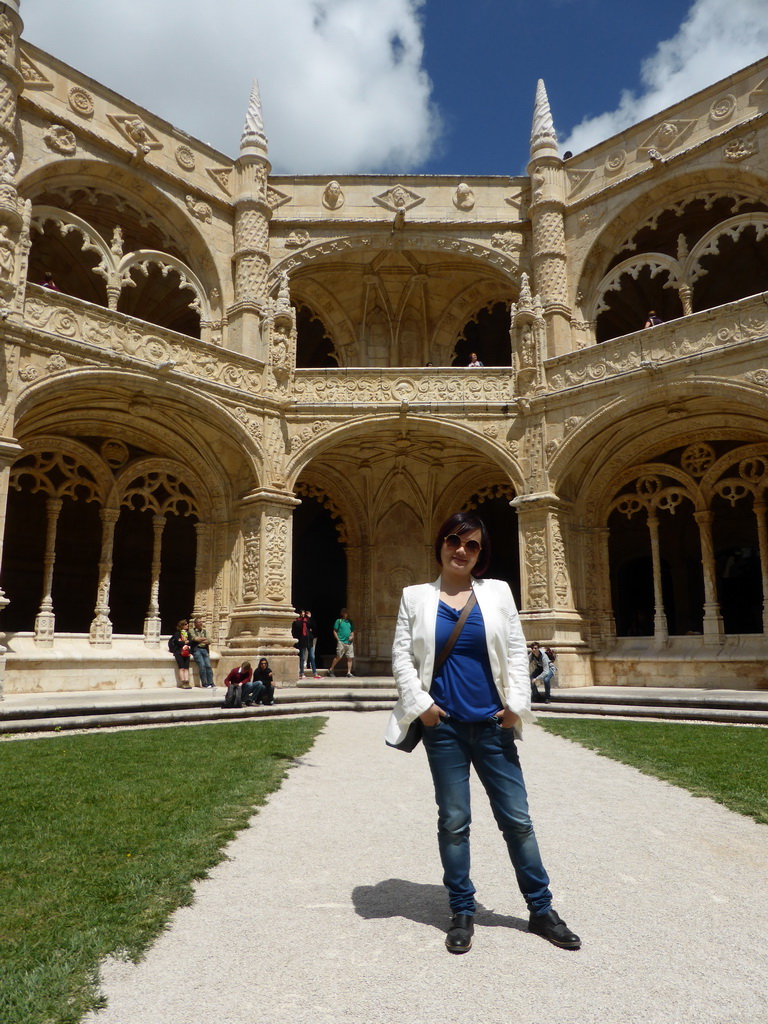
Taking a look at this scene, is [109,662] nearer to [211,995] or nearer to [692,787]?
[692,787]

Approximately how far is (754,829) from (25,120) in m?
15.1

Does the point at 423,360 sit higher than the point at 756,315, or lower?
higher

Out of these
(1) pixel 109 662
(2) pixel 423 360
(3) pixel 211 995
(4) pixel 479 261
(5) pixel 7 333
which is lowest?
(3) pixel 211 995

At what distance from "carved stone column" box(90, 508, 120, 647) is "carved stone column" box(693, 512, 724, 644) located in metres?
11.2

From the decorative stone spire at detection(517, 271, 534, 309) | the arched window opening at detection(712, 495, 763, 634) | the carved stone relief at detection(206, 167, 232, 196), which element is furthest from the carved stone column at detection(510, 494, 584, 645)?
the carved stone relief at detection(206, 167, 232, 196)

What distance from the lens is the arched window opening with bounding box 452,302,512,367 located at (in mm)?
20828

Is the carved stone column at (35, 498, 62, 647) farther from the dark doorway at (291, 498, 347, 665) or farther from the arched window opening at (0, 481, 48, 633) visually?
the dark doorway at (291, 498, 347, 665)

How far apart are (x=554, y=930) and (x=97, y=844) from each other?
2290mm

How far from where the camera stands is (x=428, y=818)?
15.5ft

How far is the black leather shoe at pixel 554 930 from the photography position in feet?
8.75

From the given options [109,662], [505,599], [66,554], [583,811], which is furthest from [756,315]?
[66,554]

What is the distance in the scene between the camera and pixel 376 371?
51.0ft

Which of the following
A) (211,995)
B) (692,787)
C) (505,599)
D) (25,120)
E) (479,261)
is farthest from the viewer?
(479,261)

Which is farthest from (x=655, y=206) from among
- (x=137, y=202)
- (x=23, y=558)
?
(x=23, y=558)
